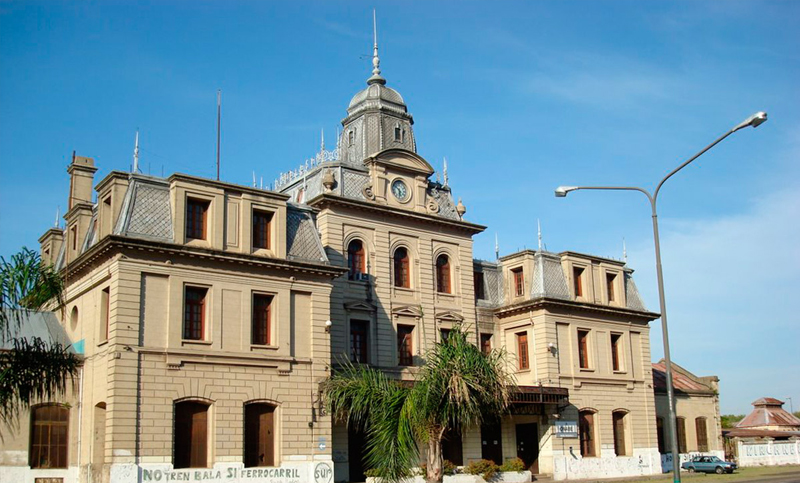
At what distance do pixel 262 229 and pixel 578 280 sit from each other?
807 inches

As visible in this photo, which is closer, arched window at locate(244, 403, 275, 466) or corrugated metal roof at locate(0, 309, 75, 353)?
arched window at locate(244, 403, 275, 466)

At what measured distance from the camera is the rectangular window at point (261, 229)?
34.4 m

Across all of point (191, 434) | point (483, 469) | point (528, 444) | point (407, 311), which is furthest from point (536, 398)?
point (191, 434)

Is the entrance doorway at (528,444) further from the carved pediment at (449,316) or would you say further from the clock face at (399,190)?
the clock face at (399,190)

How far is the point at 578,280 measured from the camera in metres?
48.0

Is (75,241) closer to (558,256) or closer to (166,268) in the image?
(166,268)

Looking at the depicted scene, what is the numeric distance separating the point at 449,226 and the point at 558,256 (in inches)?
287

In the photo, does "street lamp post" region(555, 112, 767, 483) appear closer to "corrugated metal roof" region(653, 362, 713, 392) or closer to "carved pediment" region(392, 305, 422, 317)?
"carved pediment" region(392, 305, 422, 317)

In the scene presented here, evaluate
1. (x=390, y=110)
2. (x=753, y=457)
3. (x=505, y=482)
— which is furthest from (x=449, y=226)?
(x=753, y=457)

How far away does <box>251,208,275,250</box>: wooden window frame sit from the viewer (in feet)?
113

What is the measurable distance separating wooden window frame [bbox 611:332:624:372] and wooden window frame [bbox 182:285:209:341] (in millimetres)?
25237

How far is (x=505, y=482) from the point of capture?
1575 inches

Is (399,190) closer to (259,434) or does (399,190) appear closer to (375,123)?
(375,123)

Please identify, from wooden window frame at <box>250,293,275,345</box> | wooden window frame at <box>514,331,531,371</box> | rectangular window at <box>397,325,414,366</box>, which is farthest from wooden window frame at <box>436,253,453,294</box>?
wooden window frame at <box>250,293,275,345</box>
